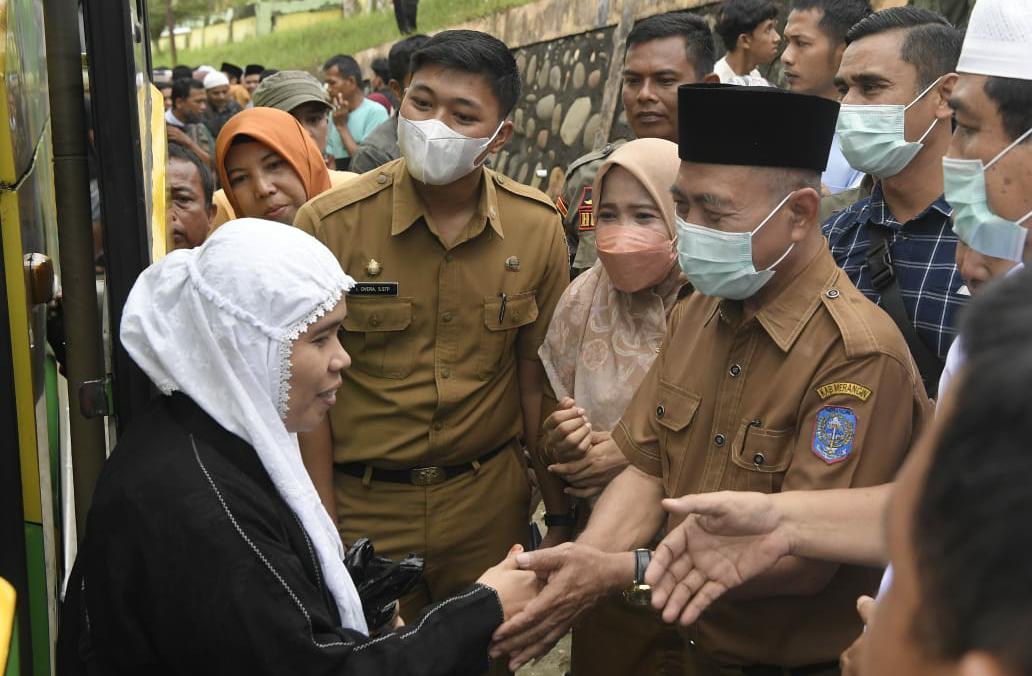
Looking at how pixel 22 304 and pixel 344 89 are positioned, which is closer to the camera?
pixel 22 304

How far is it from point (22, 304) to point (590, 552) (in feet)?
4.50

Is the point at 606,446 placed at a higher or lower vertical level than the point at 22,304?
lower

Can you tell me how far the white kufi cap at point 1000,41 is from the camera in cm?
229

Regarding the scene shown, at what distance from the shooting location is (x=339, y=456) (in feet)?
10.8

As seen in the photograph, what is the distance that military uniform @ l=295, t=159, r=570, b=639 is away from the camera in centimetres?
326

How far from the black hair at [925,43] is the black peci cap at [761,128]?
93 cm

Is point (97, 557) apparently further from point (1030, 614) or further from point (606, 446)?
point (1030, 614)

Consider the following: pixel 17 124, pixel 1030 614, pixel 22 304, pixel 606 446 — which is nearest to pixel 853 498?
pixel 606 446

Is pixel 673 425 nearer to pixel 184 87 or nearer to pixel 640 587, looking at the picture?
pixel 640 587

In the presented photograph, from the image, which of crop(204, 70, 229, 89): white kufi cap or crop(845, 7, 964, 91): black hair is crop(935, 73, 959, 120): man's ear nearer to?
crop(845, 7, 964, 91): black hair

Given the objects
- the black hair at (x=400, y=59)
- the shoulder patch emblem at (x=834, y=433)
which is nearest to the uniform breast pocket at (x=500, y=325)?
the shoulder patch emblem at (x=834, y=433)

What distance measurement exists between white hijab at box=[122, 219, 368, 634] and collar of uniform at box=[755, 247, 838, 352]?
3.21 feet

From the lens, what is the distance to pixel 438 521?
10.9 ft

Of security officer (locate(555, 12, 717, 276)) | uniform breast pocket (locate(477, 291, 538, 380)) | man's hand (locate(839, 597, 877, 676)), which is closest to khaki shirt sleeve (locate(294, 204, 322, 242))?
uniform breast pocket (locate(477, 291, 538, 380))
